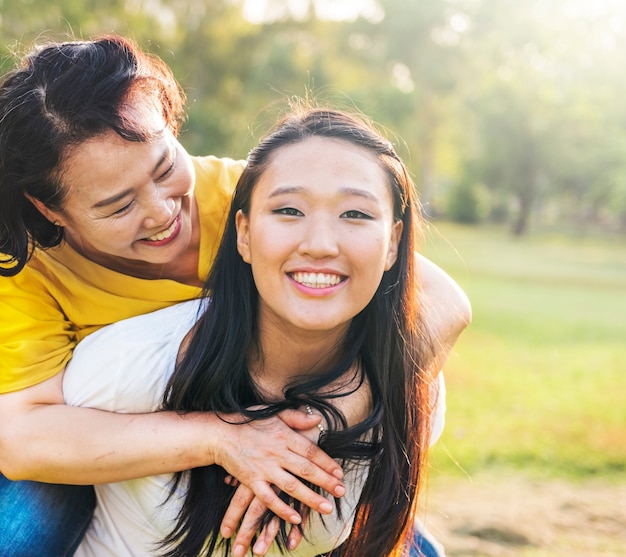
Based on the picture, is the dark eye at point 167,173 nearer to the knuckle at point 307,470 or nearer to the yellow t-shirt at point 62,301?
the yellow t-shirt at point 62,301

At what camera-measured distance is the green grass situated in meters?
5.50

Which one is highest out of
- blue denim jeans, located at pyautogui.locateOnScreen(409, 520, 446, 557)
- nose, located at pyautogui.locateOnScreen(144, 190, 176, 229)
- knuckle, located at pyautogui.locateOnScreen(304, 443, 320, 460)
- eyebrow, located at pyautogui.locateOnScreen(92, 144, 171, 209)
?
nose, located at pyautogui.locateOnScreen(144, 190, 176, 229)

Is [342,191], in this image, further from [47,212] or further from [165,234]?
[47,212]

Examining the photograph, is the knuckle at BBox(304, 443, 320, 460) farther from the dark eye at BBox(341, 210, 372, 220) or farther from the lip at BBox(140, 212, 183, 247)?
the lip at BBox(140, 212, 183, 247)

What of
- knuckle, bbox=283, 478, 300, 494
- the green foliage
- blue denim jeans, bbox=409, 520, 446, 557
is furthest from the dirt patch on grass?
the green foliage

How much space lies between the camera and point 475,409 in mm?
6652

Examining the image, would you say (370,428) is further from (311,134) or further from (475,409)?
(475,409)

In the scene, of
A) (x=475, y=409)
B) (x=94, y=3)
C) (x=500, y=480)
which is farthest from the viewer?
(x=94, y=3)

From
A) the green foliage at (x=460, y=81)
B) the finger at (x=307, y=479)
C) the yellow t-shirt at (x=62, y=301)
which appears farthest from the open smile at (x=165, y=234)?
the green foliage at (x=460, y=81)

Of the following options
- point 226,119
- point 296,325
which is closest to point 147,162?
point 296,325

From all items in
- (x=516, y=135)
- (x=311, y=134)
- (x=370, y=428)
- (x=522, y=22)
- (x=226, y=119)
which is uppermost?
(x=522, y=22)

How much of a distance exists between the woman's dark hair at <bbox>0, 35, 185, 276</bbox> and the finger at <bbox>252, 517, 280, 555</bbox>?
99 cm

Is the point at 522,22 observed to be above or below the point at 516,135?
above

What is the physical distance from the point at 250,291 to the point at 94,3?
18.1m
